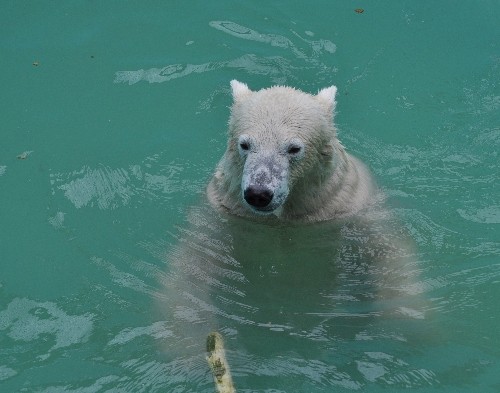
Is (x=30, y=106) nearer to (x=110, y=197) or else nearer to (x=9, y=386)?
(x=110, y=197)

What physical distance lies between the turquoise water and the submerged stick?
4.2 inches

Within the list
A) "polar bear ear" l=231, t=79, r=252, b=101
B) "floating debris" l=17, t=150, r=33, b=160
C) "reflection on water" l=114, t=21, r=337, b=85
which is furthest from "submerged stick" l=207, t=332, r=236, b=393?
"reflection on water" l=114, t=21, r=337, b=85

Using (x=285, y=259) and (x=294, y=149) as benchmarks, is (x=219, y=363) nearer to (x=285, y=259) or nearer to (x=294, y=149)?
(x=285, y=259)

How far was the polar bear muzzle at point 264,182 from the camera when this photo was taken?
483 centimetres

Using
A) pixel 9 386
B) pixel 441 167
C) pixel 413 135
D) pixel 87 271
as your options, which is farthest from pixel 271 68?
pixel 9 386

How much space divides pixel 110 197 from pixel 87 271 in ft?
2.89

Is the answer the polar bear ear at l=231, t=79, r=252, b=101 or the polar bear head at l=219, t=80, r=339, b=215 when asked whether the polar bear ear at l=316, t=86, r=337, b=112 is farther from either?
the polar bear ear at l=231, t=79, r=252, b=101

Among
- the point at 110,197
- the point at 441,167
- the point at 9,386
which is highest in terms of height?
the point at 441,167

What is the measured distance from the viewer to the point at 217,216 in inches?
233

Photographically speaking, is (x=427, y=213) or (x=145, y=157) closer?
(x=427, y=213)

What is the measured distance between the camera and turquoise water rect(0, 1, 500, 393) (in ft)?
17.4

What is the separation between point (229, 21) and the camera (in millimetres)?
9008

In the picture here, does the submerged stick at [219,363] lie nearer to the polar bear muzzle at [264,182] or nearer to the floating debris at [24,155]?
the polar bear muzzle at [264,182]

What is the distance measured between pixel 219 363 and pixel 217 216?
1260mm
